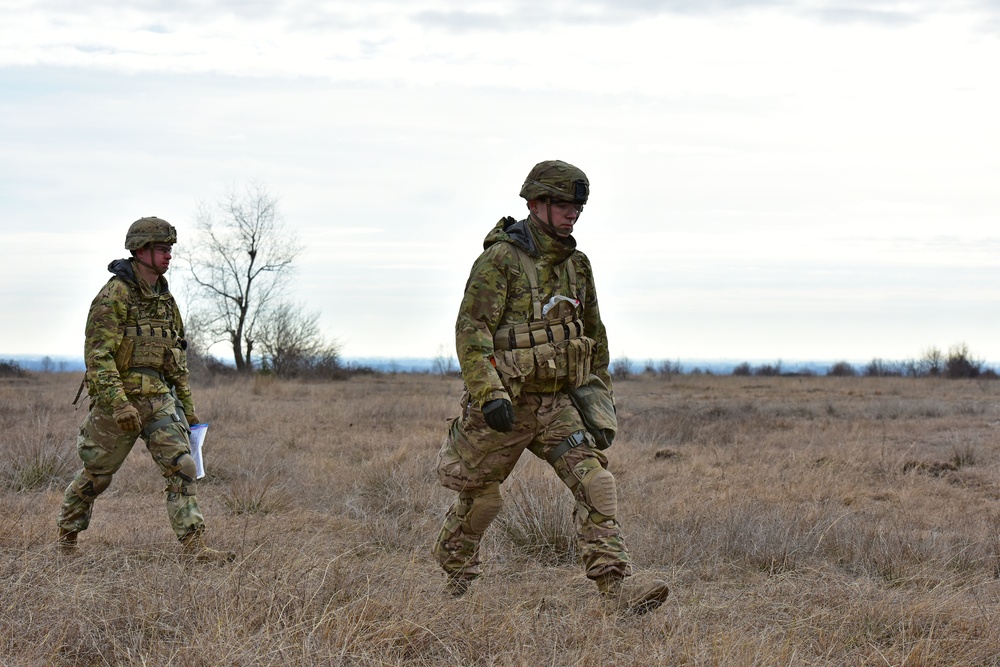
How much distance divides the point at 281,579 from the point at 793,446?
7664 mm

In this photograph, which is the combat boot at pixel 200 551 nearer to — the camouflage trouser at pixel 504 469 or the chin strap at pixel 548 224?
the camouflage trouser at pixel 504 469

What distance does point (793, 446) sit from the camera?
10.8 m

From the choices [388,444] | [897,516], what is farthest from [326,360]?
[897,516]

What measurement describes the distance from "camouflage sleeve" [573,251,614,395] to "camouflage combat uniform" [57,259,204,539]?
7.93 ft

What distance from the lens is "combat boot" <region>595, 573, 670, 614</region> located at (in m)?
4.12

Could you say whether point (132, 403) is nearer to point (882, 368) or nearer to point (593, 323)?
point (593, 323)

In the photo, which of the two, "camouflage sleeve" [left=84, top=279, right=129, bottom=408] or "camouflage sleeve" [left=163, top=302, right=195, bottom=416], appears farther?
"camouflage sleeve" [left=163, top=302, right=195, bottom=416]

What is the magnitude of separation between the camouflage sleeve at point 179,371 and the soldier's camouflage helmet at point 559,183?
251 cm

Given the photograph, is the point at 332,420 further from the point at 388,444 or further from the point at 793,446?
the point at 793,446

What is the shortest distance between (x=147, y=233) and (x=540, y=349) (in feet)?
8.45

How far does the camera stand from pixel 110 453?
582 centimetres

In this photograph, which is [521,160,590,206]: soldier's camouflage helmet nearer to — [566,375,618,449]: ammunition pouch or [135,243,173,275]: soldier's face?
[566,375,618,449]: ammunition pouch

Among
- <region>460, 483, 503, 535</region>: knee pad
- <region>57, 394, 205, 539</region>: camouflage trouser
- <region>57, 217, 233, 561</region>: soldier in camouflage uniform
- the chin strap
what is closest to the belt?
<region>57, 217, 233, 561</region>: soldier in camouflage uniform

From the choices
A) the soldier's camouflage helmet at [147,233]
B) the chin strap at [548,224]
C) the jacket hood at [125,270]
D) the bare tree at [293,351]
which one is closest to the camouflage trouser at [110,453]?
the jacket hood at [125,270]
